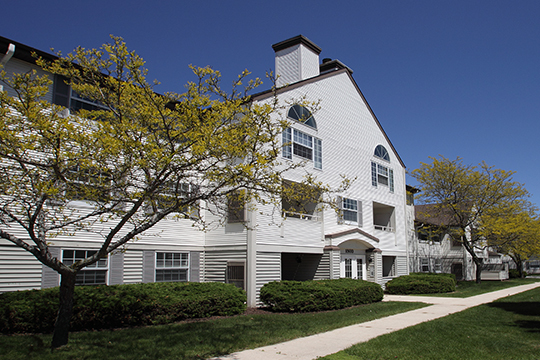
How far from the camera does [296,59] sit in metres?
23.2

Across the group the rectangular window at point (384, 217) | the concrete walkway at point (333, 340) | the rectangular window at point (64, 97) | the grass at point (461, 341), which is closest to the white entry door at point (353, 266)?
the rectangular window at point (384, 217)

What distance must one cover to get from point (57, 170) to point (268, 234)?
10.9 metres

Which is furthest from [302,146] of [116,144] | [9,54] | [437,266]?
[437,266]

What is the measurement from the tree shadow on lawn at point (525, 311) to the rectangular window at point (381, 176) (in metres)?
9.96

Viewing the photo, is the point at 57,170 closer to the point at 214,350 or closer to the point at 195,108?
the point at 195,108

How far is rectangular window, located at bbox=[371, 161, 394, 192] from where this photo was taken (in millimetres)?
25734

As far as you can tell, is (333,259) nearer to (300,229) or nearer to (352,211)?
(300,229)

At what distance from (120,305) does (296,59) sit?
53.2ft

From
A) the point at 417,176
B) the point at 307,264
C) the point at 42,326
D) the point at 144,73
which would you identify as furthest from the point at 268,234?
the point at 417,176

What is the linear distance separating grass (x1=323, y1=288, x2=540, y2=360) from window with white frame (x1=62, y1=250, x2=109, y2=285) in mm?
8659

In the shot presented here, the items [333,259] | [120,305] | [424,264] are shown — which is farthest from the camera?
[424,264]

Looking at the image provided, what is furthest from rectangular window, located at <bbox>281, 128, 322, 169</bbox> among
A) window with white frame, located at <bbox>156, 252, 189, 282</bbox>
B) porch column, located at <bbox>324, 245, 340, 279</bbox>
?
window with white frame, located at <bbox>156, 252, 189, 282</bbox>

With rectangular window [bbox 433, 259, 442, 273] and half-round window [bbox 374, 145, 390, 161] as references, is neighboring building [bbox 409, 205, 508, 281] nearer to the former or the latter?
rectangular window [bbox 433, 259, 442, 273]

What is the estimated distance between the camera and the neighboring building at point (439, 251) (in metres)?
32.7
